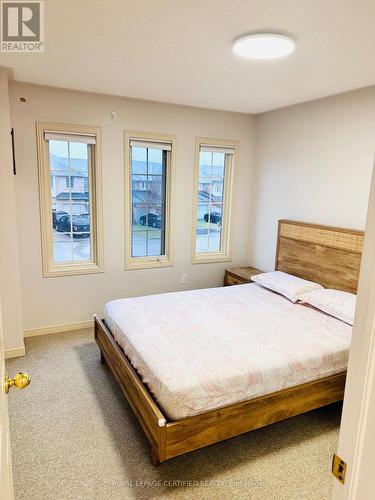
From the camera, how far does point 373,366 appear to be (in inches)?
31.1

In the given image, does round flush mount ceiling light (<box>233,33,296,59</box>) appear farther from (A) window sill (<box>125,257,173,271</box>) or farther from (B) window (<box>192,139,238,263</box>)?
(A) window sill (<box>125,257,173,271</box>)

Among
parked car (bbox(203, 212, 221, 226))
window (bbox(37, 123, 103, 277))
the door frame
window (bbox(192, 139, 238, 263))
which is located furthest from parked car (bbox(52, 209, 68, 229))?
the door frame

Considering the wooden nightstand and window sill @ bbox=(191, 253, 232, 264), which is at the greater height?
window sill @ bbox=(191, 253, 232, 264)

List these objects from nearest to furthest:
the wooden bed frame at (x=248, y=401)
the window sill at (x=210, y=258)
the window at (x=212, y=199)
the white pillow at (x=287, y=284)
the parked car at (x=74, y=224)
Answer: the wooden bed frame at (x=248, y=401) → the white pillow at (x=287, y=284) → the parked car at (x=74, y=224) → the window at (x=212, y=199) → the window sill at (x=210, y=258)

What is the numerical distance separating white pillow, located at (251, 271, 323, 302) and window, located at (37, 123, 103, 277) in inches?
73.6

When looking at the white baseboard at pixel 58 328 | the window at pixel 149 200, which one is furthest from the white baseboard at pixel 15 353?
the window at pixel 149 200

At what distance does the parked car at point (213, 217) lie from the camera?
4566 millimetres

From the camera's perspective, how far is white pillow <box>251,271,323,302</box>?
3359 millimetres

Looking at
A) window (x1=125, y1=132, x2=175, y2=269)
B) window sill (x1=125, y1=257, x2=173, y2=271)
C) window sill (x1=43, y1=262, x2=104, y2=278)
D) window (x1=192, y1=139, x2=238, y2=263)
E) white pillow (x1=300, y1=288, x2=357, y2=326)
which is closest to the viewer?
white pillow (x1=300, y1=288, x2=357, y2=326)

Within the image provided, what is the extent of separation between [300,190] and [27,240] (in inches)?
117

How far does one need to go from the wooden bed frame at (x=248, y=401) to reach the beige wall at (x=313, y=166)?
0.26 metres

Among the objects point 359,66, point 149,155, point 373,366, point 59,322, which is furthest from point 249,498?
point 149,155

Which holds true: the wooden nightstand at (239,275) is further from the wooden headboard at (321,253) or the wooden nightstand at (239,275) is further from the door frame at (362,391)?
the door frame at (362,391)

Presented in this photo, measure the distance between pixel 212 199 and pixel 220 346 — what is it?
254cm
